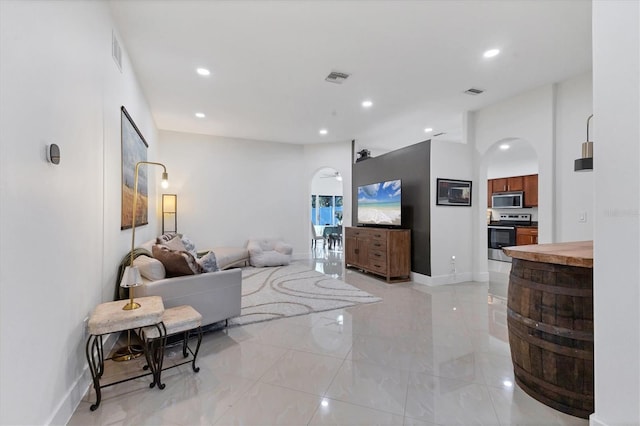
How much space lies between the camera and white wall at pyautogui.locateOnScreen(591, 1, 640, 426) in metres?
1.33

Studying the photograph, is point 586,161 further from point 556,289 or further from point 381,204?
point 381,204

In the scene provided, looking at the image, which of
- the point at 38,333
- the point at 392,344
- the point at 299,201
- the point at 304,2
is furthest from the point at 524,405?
the point at 299,201

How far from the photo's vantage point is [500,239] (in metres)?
7.61

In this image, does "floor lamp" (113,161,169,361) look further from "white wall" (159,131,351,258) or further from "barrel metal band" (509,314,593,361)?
"white wall" (159,131,351,258)

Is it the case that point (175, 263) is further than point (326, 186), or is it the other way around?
point (326, 186)

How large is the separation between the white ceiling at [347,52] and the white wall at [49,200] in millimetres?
923

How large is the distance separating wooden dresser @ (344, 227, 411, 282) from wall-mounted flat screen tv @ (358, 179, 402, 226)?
334mm

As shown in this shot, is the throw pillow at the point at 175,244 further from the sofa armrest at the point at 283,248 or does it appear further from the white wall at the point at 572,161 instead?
the white wall at the point at 572,161

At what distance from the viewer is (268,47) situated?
3.16m

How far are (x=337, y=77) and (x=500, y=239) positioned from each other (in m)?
6.35

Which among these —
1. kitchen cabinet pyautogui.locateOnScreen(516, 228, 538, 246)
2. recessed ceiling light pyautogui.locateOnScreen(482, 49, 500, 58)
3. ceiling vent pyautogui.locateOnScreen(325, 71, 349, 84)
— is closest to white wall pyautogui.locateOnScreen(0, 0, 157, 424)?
ceiling vent pyautogui.locateOnScreen(325, 71, 349, 84)

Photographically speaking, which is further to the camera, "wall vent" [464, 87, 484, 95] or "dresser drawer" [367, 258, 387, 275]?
"dresser drawer" [367, 258, 387, 275]

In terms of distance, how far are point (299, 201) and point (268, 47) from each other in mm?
4867

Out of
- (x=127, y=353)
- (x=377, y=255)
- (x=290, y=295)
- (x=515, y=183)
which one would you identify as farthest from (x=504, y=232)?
(x=127, y=353)
